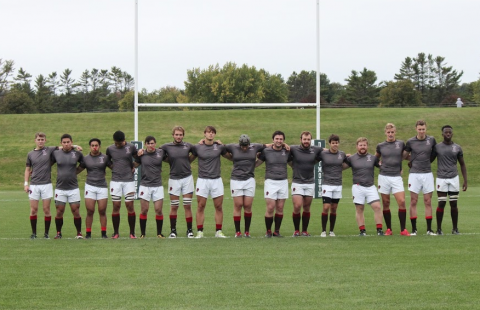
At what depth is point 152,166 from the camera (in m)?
12.7

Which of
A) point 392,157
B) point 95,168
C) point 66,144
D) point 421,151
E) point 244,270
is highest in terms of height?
point 66,144

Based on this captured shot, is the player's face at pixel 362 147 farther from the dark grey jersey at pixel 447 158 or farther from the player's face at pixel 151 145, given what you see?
the player's face at pixel 151 145

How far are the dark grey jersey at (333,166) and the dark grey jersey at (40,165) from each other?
5.08m

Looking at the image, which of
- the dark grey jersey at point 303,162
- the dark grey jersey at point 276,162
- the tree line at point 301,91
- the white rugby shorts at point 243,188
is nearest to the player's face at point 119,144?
the white rugby shorts at point 243,188

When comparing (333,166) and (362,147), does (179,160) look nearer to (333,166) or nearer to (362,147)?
(333,166)

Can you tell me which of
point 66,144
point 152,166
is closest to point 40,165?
point 66,144

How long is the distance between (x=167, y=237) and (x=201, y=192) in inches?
41.0

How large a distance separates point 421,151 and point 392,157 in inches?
23.0

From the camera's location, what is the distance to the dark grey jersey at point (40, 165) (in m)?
12.6

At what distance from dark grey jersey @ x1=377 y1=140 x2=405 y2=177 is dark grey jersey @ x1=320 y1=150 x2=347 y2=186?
0.74m

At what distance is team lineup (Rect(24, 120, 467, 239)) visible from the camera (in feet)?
41.4

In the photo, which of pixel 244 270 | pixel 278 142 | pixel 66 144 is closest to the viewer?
pixel 244 270

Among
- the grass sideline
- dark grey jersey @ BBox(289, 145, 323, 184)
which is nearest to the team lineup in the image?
dark grey jersey @ BBox(289, 145, 323, 184)

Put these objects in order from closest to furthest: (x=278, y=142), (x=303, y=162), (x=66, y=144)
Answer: (x=66, y=144)
(x=278, y=142)
(x=303, y=162)
